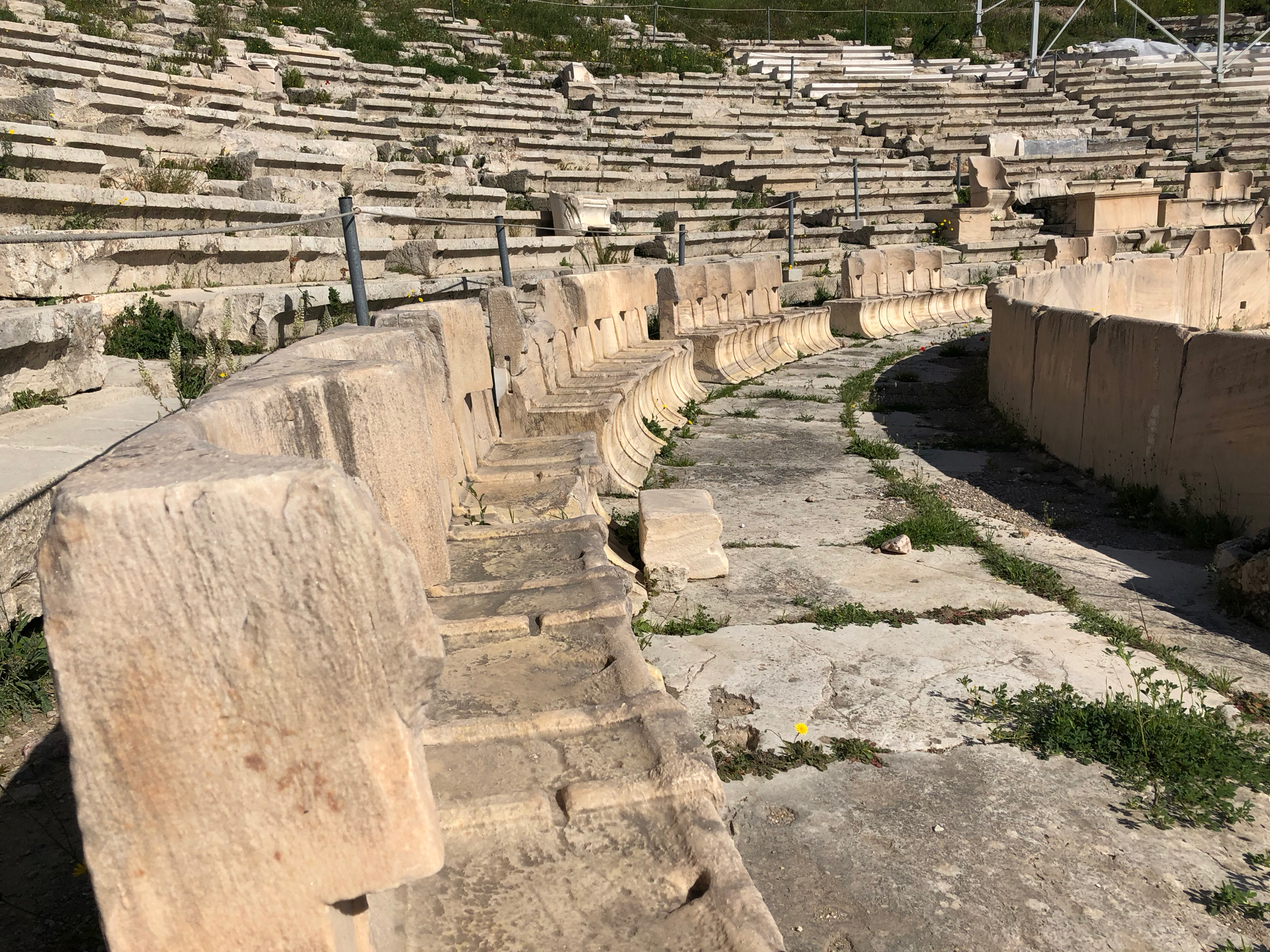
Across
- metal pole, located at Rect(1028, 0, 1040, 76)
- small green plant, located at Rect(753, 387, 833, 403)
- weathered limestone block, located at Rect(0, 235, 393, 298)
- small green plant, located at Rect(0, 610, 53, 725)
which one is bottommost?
small green plant, located at Rect(753, 387, 833, 403)

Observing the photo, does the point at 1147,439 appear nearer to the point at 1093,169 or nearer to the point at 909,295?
the point at 909,295

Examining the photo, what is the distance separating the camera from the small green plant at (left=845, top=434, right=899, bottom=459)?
6723 millimetres

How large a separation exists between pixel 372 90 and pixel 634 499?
15.6 meters

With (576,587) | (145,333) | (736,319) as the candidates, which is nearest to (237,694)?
(576,587)

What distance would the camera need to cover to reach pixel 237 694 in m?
1.43

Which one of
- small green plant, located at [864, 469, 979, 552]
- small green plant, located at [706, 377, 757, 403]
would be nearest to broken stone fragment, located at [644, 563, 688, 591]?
small green plant, located at [864, 469, 979, 552]

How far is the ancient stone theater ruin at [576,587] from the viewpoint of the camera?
1437 mm

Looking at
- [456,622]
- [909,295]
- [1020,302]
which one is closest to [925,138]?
[909,295]

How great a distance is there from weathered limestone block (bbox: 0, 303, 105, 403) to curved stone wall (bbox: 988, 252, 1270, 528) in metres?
5.59

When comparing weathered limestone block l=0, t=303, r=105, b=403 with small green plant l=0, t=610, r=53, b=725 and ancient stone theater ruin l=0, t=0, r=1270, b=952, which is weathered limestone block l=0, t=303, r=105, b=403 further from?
small green plant l=0, t=610, r=53, b=725

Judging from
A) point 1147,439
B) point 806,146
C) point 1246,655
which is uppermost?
point 806,146

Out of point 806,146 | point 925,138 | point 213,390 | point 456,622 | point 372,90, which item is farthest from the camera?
point 925,138

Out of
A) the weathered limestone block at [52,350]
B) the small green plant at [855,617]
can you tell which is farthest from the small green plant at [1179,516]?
the weathered limestone block at [52,350]

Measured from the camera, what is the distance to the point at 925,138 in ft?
74.4
